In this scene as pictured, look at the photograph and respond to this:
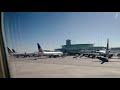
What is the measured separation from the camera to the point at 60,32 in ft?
13.6

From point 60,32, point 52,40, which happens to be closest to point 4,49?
point 52,40
